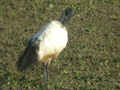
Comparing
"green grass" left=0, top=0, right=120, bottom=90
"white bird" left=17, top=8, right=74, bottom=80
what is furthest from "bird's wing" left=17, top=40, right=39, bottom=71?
"green grass" left=0, top=0, right=120, bottom=90

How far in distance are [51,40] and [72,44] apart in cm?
248

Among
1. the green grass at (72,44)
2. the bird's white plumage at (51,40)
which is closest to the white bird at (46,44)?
the bird's white plumage at (51,40)

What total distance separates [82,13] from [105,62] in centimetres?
295

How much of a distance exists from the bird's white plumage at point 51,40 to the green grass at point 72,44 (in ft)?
3.17

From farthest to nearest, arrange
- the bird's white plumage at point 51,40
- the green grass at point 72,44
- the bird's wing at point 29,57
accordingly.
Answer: the green grass at point 72,44
the bird's wing at point 29,57
the bird's white plumage at point 51,40

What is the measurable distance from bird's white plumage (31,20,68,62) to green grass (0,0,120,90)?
0.97 m

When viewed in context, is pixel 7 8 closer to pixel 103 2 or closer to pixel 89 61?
pixel 103 2

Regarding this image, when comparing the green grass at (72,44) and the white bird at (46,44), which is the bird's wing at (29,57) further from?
the green grass at (72,44)

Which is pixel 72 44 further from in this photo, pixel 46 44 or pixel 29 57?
pixel 46 44

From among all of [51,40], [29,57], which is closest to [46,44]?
[51,40]

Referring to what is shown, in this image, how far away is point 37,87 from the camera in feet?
20.5

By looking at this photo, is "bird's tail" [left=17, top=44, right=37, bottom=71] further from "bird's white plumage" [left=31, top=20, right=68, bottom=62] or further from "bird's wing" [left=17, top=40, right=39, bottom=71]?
"bird's white plumage" [left=31, top=20, right=68, bottom=62]

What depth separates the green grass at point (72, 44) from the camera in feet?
21.0

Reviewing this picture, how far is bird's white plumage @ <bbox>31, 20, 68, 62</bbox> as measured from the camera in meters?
5.48
